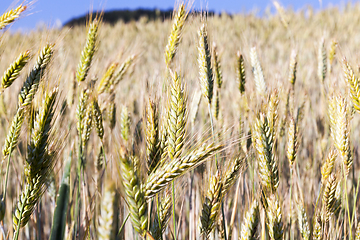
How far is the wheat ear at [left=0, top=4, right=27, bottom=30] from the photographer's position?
100 cm

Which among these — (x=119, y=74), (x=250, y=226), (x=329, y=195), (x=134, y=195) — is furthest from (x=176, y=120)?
(x=119, y=74)

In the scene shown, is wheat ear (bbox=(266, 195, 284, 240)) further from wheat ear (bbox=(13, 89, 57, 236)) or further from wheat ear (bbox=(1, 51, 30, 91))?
wheat ear (bbox=(1, 51, 30, 91))

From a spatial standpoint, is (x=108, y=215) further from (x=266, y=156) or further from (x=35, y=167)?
(x=266, y=156)

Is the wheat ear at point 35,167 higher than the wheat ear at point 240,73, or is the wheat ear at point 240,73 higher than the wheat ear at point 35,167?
the wheat ear at point 240,73

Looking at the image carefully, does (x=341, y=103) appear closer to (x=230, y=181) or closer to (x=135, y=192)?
(x=230, y=181)

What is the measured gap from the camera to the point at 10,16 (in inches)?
39.6

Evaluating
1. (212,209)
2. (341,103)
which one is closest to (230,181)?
(212,209)

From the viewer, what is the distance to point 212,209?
2.43 ft

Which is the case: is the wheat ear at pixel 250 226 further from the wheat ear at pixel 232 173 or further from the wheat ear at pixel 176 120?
the wheat ear at pixel 176 120

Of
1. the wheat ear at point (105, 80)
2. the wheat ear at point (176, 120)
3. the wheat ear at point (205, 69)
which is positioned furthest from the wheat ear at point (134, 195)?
the wheat ear at point (105, 80)

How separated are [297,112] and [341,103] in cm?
63

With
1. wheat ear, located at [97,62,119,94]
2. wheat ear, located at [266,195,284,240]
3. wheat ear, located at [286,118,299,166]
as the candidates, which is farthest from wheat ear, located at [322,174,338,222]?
wheat ear, located at [97,62,119,94]

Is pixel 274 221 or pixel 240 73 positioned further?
pixel 240 73

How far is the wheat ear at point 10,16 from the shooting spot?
999 millimetres
